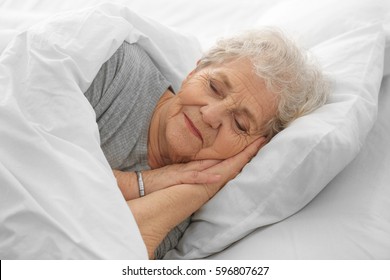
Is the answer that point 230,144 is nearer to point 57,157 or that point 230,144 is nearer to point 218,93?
point 218,93

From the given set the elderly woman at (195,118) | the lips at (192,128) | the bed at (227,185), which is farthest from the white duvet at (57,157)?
the lips at (192,128)

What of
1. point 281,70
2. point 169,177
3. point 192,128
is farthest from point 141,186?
point 281,70

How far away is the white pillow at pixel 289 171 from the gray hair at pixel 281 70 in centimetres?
5

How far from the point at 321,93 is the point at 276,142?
190mm

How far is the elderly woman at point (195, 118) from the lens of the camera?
1.25 metres

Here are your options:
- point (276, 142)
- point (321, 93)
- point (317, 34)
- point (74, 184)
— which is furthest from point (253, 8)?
point (74, 184)

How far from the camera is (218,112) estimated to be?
4.05 feet

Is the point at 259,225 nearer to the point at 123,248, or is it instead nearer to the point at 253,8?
the point at 123,248

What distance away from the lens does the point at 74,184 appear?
996 millimetres

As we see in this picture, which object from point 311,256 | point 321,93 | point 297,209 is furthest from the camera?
point 321,93

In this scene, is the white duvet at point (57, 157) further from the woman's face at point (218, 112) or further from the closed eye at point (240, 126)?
the closed eye at point (240, 126)

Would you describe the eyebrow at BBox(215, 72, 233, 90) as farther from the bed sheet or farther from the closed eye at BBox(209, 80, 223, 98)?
the bed sheet

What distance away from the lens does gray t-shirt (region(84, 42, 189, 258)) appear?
129 cm

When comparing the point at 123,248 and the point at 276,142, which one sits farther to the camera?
the point at 276,142
